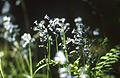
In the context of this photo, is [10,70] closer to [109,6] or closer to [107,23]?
[107,23]

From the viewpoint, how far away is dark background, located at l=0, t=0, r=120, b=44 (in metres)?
2.58

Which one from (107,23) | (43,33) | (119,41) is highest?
(107,23)

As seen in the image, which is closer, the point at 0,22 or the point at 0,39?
the point at 0,22

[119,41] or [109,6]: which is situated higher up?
[109,6]

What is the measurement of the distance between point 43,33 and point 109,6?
1858mm

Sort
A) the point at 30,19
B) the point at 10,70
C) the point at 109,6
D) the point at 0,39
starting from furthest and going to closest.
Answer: the point at 0,39
the point at 30,19
the point at 109,6
the point at 10,70

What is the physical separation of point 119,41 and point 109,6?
2.58 ft

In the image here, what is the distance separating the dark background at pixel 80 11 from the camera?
2.58 metres

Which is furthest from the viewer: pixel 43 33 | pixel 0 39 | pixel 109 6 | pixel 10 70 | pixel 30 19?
pixel 0 39

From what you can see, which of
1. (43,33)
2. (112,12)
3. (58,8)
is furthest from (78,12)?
(43,33)

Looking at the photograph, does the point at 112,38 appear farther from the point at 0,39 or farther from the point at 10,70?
the point at 0,39

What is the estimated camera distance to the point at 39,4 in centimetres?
310

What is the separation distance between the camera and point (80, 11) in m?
2.97

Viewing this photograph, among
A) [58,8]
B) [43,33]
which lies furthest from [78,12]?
[43,33]
